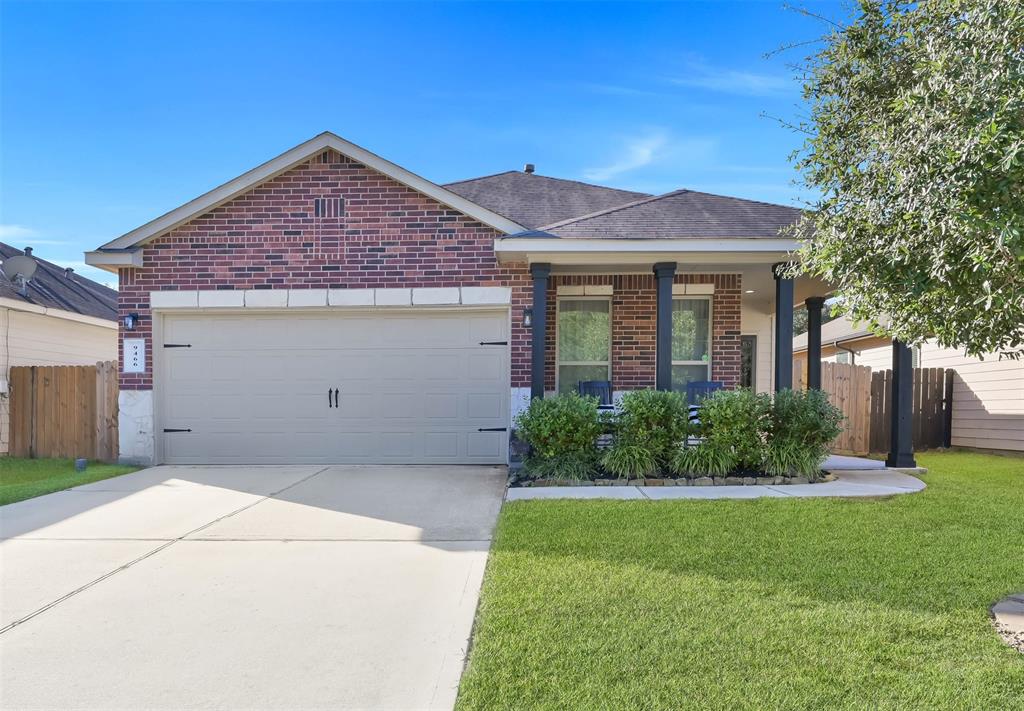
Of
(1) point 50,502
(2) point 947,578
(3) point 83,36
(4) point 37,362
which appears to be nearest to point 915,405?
(2) point 947,578

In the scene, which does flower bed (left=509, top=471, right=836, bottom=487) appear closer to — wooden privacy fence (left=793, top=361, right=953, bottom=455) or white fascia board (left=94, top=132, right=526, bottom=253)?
white fascia board (left=94, top=132, right=526, bottom=253)

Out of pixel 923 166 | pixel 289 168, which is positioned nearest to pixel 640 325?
pixel 289 168

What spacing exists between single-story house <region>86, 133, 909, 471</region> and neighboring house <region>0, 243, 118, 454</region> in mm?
4046

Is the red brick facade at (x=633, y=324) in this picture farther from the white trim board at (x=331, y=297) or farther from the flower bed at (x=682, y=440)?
the flower bed at (x=682, y=440)

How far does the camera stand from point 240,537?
4930 mm

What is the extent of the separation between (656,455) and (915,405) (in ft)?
25.8

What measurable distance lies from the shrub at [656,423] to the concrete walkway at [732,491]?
0.64 meters

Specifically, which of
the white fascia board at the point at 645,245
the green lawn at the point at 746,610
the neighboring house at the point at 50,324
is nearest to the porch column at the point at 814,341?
the white fascia board at the point at 645,245

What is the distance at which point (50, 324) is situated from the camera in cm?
1210

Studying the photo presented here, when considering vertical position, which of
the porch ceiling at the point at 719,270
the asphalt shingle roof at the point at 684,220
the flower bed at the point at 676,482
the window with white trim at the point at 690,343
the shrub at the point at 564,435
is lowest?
Result: the flower bed at the point at 676,482

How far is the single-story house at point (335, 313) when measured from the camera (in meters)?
8.41

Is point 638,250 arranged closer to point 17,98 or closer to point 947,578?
point 947,578

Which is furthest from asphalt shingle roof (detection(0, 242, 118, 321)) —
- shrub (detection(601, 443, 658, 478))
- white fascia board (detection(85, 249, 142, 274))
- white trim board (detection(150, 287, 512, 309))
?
shrub (detection(601, 443, 658, 478))

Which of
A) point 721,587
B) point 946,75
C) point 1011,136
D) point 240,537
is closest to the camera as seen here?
point 1011,136
